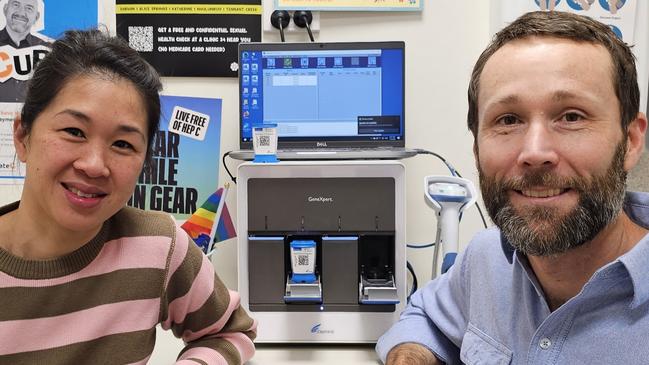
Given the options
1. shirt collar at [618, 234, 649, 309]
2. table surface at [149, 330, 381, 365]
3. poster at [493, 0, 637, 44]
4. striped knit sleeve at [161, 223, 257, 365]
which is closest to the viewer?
shirt collar at [618, 234, 649, 309]

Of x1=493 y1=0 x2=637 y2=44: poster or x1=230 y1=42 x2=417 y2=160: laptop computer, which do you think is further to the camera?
x1=493 y1=0 x2=637 y2=44: poster

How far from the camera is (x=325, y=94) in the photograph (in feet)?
4.76

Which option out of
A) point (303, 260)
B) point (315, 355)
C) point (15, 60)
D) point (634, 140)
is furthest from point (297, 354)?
point (15, 60)

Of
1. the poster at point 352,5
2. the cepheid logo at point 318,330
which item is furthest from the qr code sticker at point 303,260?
the poster at point 352,5

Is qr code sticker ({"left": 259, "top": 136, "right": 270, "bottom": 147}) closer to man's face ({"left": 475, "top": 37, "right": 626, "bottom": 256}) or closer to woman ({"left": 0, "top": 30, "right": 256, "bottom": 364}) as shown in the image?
woman ({"left": 0, "top": 30, "right": 256, "bottom": 364})

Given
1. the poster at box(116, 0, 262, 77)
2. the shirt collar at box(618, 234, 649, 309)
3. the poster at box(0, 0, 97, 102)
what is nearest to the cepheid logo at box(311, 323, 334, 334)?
the shirt collar at box(618, 234, 649, 309)

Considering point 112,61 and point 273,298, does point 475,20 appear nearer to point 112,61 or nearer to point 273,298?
point 273,298

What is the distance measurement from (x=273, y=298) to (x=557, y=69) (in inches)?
29.0

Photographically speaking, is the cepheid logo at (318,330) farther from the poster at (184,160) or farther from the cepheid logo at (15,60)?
the cepheid logo at (15,60)

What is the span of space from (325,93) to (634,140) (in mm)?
792

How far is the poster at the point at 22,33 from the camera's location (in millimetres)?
1616

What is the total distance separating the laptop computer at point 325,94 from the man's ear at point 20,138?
625mm

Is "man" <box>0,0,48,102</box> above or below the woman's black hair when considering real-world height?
above

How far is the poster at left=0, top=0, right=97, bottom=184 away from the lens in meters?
1.62
